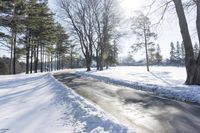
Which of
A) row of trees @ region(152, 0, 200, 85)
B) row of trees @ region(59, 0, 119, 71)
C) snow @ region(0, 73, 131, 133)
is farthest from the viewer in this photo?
row of trees @ region(59, 0, 119, 71)

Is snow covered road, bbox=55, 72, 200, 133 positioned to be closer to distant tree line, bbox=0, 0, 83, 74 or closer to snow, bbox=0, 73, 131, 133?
snow, bbox=0, 73, 131, 133

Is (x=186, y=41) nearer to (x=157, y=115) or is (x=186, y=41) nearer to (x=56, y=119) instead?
(x=157, y=115)

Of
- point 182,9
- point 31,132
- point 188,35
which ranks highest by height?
point 182,9

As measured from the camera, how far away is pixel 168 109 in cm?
962

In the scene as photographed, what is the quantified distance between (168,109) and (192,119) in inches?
67.5

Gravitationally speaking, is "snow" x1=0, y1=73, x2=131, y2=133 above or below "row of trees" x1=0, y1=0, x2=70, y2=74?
below

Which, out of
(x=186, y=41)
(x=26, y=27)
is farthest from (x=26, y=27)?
(x=186, y=41)

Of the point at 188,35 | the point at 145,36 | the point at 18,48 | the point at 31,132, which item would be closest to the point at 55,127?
the point at 31,132

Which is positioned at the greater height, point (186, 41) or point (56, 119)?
point (186, 41)

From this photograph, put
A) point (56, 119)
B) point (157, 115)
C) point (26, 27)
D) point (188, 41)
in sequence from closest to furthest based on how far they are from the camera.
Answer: point (56, 119) < point (157, 115) < point (188, 41) < point (26, 27)

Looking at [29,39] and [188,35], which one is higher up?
[29,39]

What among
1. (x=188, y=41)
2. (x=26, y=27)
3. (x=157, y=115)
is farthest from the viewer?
(x=26, y=27)

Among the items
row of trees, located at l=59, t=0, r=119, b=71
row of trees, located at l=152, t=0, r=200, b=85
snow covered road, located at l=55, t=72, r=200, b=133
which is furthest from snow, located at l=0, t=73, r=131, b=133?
row of trees, located at l=59, t=0, r=119, b=71

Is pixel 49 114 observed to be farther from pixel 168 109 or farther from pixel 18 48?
pixel 18 48
